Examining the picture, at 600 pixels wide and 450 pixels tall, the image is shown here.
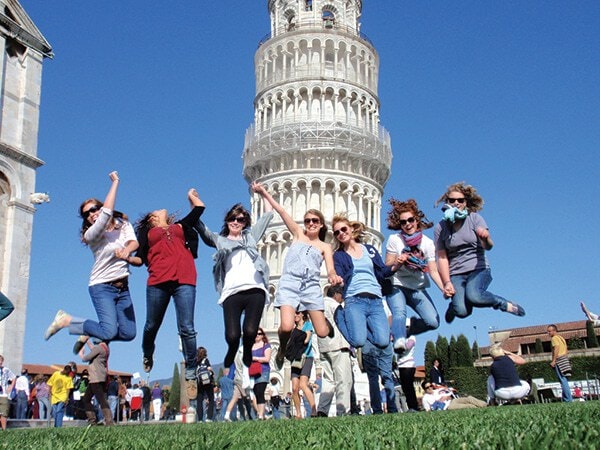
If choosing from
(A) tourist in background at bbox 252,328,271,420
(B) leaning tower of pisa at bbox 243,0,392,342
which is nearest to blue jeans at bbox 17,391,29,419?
(A) tourist in background at bbox 252,328,271,420

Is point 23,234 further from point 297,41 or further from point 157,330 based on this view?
point 297,41

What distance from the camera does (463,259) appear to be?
7.30 m

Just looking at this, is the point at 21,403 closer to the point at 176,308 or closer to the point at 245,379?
the point at 245,379

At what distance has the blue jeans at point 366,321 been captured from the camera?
275 inches

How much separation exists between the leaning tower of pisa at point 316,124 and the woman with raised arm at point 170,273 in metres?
42.9

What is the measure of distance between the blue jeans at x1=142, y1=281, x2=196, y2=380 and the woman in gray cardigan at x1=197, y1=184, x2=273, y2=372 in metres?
0.36

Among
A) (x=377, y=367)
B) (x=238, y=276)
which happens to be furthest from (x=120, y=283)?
(x=377, y=367)

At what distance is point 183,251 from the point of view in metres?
6.86

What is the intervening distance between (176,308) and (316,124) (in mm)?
46466

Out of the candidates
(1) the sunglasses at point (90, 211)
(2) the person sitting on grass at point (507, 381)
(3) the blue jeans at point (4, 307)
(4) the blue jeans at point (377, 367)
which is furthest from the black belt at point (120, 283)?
(2) the person sitting on grass at point (507, 381)

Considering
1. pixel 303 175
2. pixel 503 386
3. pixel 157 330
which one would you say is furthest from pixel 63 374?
pixel 303 175

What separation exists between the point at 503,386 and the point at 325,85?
46504mm

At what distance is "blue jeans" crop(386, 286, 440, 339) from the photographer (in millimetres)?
7520

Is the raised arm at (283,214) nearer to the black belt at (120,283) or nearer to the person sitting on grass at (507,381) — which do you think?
the black belt at (120,283)
